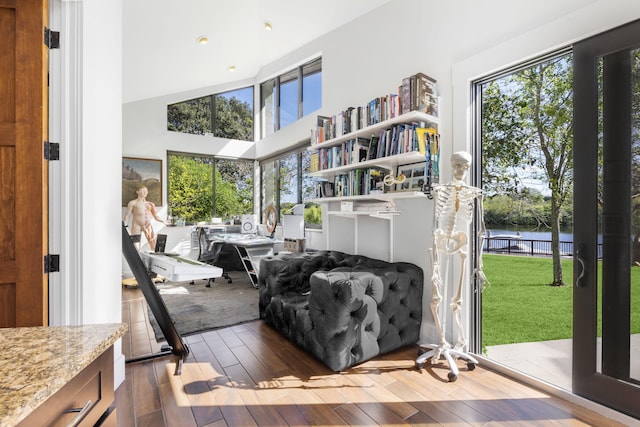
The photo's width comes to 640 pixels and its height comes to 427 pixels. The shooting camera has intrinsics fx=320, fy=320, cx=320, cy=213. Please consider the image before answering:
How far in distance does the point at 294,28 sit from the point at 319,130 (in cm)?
171

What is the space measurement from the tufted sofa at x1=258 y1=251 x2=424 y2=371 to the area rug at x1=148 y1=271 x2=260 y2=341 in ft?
1.98

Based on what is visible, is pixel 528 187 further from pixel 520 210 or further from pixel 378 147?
pixel 378 147

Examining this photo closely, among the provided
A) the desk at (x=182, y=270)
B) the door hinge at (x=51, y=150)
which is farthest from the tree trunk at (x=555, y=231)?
the door hinge at (x=51, y=150)

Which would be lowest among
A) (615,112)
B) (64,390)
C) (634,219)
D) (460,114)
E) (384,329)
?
(384,329)

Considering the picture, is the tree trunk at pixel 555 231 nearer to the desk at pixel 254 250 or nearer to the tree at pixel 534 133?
the tree at pixel 534 133

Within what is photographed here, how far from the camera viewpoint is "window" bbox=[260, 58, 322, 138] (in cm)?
502

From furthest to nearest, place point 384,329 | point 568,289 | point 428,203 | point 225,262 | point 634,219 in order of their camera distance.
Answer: point 225,262 → point 568,289 → point 428,203 → point 384,329 → point 634,219

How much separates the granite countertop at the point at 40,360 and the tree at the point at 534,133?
3.02 meters

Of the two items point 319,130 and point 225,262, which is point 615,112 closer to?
point 319,130

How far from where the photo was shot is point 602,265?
1.87 m

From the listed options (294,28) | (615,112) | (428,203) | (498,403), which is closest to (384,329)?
(498,403)

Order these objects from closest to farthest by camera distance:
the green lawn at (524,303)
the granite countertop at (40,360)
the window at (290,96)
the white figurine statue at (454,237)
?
the granite countertop at (40,360) < the white figurine statue at (454,237) < the green lawn at (524,303) < the window at (290,96)

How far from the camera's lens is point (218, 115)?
661cm

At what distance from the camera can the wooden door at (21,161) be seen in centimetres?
162
